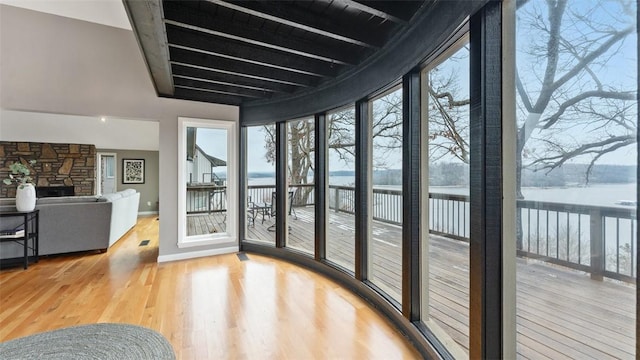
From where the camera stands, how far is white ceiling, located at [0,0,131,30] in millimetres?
3576

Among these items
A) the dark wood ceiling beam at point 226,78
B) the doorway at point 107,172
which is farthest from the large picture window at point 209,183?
the doorway at point 107,172

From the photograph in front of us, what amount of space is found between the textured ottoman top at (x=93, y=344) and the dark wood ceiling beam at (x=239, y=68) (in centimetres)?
247

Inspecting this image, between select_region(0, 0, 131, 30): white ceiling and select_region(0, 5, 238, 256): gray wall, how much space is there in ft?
0.25

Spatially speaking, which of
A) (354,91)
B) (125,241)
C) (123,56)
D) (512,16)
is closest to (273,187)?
(354,91)

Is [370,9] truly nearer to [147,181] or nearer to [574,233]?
[574,233]

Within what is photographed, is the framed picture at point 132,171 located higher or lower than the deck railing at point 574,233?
higher

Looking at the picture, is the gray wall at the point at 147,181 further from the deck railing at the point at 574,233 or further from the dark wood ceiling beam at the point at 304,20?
the deck railing at the point at 574,233

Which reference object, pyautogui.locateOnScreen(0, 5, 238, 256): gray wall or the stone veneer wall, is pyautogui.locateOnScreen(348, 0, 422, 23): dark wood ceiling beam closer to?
pyautogui.locateOnScreen(0, 5, 238, 256): gray wall

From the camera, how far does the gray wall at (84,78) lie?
3.47 meters

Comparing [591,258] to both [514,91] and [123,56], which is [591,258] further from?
[123,56]

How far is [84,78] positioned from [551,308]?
205 inches

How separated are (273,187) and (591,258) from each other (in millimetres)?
3760

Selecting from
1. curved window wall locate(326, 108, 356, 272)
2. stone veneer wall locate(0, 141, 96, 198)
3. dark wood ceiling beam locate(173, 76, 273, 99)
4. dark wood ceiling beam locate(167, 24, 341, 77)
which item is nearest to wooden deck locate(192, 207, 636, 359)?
curved window wall locate(326, 108, 356, 272)

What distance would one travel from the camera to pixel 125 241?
5.09m
